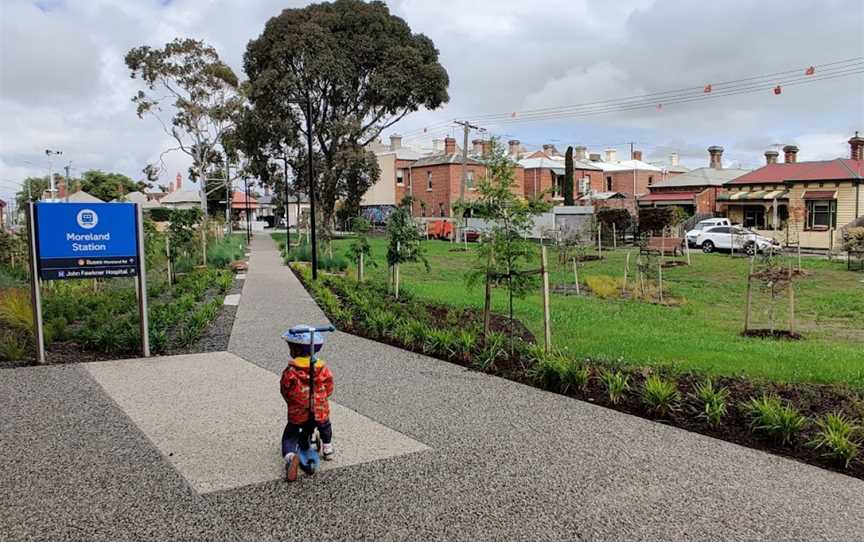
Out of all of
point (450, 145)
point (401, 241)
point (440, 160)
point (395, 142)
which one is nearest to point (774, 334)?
point (401, 241)

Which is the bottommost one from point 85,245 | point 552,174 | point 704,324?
point 704,324

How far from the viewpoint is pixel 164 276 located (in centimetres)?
1880

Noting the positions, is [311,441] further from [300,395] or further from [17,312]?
[17,312]

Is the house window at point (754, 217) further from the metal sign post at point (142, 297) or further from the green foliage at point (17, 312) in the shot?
the green foliage at point (17, 312)

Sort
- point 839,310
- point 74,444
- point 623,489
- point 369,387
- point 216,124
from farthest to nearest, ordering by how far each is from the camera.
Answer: point 216,124 < point 839,310 < point 369,387 < point 74,444 < point 623,489

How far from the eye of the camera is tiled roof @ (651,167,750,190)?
4803 centimetres

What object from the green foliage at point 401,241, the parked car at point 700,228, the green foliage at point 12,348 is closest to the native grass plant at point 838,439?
the green foliage at point 12,348

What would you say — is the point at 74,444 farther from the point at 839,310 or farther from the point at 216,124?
the point at 216,124

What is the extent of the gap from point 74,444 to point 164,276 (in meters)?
14.4

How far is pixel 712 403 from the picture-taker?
230 inches

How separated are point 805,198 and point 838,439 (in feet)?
122

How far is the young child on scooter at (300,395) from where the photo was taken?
449 cm

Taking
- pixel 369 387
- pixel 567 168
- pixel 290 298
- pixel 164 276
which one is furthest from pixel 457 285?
pixel 567 168

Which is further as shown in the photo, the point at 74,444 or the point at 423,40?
the point at 423,40
